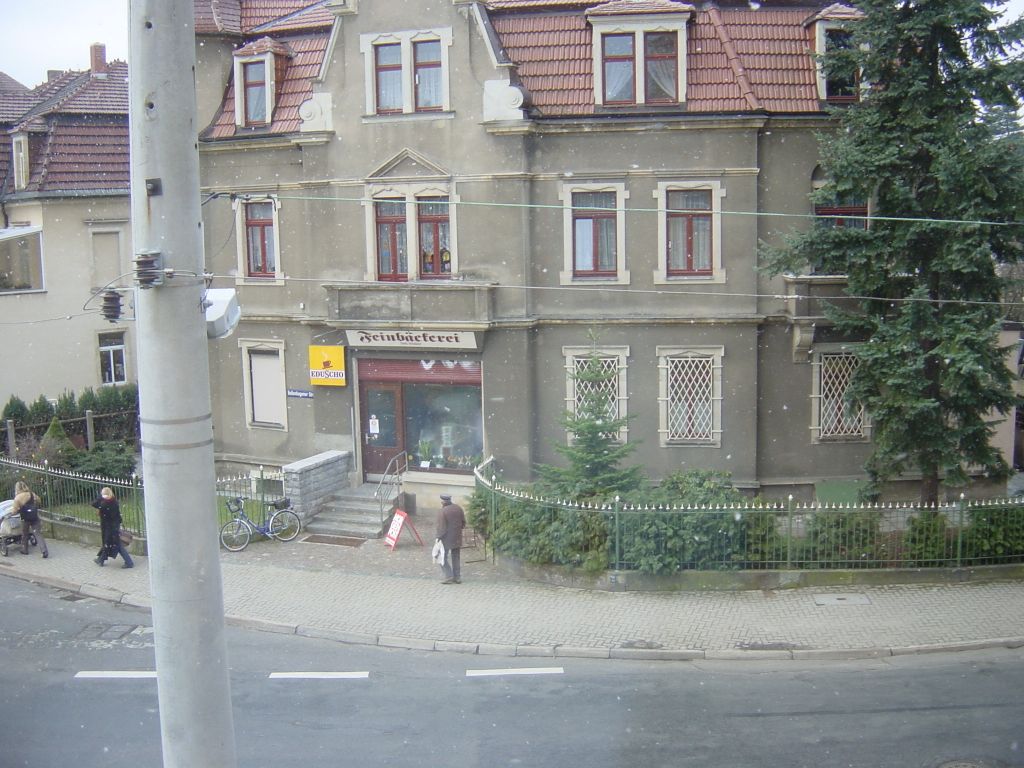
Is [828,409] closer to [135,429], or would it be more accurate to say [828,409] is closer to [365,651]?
[365,651]

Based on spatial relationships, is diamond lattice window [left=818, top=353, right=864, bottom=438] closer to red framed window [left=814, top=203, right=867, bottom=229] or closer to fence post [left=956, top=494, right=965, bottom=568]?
red framed window [left=814, top=203, right=867, bottom=229]

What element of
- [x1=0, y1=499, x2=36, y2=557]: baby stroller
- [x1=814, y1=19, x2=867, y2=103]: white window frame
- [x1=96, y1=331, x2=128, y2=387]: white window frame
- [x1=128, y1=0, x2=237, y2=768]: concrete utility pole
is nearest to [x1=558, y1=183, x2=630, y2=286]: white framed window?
[x1=814, y1=19, x2=867, y2=103]: white window frame

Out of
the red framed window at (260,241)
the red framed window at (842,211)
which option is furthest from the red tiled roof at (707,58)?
the red framed window at (260,241)

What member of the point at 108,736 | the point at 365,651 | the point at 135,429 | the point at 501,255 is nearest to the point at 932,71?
the point at 501,255

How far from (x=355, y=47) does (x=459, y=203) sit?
4030 mm

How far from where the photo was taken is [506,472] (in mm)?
21531

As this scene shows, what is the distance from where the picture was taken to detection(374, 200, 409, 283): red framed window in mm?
21500

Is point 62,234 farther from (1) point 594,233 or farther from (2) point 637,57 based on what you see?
(2) point 637,57

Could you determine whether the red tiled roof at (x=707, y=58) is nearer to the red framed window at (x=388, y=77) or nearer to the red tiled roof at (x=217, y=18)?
the red framed window at (x=388, y=77)

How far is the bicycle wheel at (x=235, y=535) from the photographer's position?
19.4 meters

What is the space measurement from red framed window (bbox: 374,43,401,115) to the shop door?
5834 mm

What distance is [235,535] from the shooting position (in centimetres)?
1942

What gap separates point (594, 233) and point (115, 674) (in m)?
12.4

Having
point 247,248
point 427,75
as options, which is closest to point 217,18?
point 247,248
